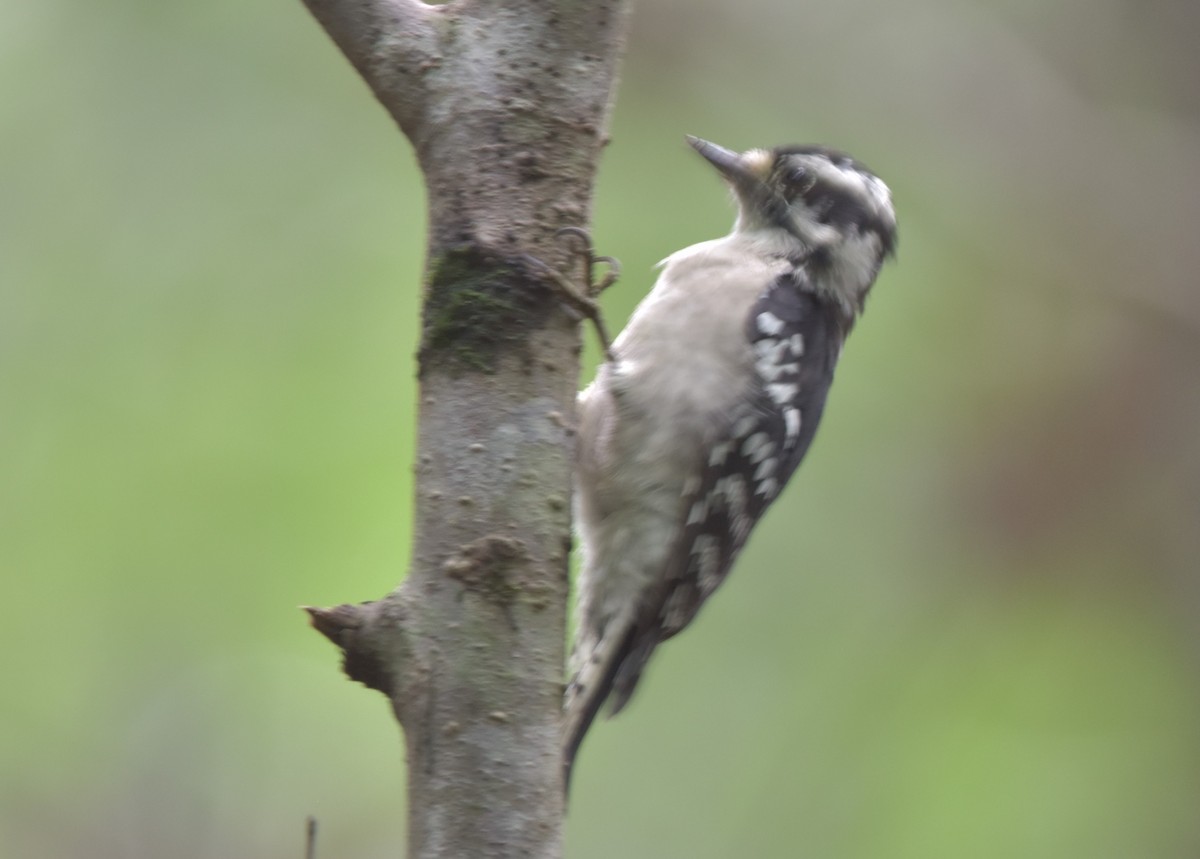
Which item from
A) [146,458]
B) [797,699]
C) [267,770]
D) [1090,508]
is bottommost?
[267,770]

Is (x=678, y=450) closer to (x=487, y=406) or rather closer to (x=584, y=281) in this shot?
(x=584, y=281)

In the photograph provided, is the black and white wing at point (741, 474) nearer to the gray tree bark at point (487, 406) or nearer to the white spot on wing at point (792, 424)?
the white spot on wing at point (792, 424)

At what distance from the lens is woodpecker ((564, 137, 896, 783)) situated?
3588mm

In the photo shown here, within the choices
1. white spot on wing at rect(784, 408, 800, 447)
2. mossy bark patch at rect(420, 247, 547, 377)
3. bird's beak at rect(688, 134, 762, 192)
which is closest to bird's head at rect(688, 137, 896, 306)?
bird's beak at rect(688, 134, 762, 192)

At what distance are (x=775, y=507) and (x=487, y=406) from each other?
3.72m

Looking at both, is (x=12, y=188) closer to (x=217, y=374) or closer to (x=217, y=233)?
(x=217, y=233)

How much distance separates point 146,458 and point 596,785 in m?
2.30

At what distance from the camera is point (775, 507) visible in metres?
5.90

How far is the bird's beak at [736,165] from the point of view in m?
4.10

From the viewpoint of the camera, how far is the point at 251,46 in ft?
18.7

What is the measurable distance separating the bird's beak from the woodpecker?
37 centimetres

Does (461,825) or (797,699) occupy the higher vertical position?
(461,825)

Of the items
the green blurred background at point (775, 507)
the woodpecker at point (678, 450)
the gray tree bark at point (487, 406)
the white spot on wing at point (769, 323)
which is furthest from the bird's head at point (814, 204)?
the gray tree bark at point (487, 406)

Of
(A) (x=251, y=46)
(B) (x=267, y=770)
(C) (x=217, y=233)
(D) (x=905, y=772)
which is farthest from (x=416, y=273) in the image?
(D) (x=905, y=772)
